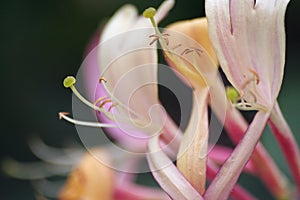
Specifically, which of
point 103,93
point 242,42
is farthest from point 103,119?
point 242,42

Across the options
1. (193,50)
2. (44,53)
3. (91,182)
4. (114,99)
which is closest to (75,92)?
(114,99)

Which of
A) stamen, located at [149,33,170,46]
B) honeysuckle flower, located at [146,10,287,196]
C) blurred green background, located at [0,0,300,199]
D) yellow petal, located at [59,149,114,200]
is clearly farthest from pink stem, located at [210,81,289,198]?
blurred green background, located at [0,0,300,199]

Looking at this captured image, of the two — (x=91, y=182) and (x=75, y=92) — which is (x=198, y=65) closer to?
(x=75, y=92)

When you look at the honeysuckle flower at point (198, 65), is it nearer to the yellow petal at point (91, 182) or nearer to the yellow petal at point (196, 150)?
the yellow petal at point (196, 150)

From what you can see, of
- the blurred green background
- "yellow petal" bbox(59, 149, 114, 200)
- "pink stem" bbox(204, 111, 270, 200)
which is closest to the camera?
"pink stem" bbox(204, 111, 270, 200)

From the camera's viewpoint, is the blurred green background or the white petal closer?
the white petal

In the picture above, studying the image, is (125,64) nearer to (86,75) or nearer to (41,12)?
(86,75)

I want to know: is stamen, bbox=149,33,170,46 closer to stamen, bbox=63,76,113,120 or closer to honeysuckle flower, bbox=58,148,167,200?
stamen, bbox=63,76,113,120
